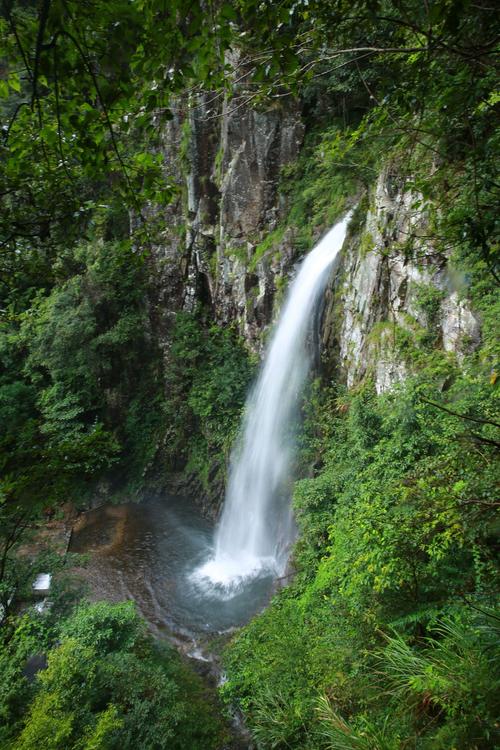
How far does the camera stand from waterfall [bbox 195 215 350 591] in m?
8.61

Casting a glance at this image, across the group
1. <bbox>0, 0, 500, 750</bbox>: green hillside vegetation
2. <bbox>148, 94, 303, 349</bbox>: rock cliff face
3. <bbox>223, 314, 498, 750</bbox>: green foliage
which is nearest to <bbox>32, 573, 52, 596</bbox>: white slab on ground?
<bbox>0, 0, 500, 750</bbox>: green hillside vegetation

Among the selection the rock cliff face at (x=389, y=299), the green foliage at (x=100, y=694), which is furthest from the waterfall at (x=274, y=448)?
the green foliage at (x=100, y=694)

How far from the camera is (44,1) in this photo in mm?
1225

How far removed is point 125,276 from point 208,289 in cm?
309

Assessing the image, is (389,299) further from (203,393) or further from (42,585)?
(42,585)

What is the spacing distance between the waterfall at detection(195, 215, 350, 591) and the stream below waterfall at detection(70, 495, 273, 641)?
0.45 meters

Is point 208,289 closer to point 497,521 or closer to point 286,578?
point 286,578

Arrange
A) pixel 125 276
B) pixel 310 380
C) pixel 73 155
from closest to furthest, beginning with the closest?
pixel 73 155 → pixel 310 380 → pixel 125 276

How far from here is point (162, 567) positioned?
9.50m

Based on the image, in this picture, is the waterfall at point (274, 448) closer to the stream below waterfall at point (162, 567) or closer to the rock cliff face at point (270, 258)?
the stream below waterfall at point (162, 567)

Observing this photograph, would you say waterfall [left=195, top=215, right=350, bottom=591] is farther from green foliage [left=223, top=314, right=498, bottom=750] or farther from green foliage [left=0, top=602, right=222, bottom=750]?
green foliage [left=0, top=602, right=222, bottom=750]

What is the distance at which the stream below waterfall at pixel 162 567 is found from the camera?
7.67 m

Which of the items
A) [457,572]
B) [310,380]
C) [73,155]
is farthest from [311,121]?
[457,572]

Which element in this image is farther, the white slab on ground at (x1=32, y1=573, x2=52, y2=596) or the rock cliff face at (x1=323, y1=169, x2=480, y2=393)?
the white slab on ground at (x1=32, y1=573, x2=52, y2=596)
